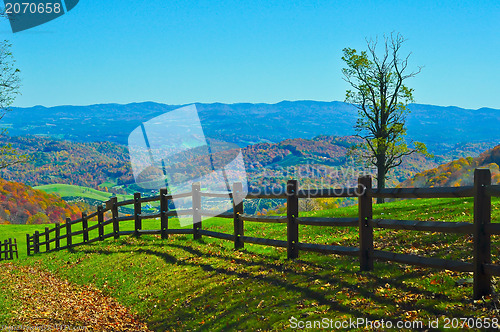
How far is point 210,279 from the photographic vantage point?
396 inches

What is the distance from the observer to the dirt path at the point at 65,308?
8211 mm

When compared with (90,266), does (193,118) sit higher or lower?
higher

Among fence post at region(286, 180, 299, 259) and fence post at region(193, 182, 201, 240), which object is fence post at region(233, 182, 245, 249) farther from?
fence post at region(286, 180, 299, 259)

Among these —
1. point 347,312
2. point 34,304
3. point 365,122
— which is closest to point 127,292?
point 34,304

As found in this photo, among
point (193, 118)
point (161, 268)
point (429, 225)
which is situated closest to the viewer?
point (429, 225)

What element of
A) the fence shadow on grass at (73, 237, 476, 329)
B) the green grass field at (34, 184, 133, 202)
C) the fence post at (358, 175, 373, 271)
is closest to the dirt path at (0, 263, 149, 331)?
the fence shadow on grass at (73, 237, 476, 329)

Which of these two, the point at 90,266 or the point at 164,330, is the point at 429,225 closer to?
the point at 164,330

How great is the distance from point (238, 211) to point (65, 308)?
524 cm

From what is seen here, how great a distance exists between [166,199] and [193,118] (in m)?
3.94

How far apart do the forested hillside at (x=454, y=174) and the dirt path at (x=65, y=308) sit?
202 feet

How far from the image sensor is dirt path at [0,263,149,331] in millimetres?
8211

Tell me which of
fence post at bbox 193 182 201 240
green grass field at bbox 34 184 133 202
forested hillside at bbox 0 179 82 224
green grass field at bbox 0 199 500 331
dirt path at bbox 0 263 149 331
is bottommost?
green grass field at bbox 34 184 133 202

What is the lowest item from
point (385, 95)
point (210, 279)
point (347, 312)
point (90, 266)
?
point (90, 266)

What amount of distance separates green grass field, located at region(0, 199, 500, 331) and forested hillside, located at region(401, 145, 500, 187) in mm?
59457
